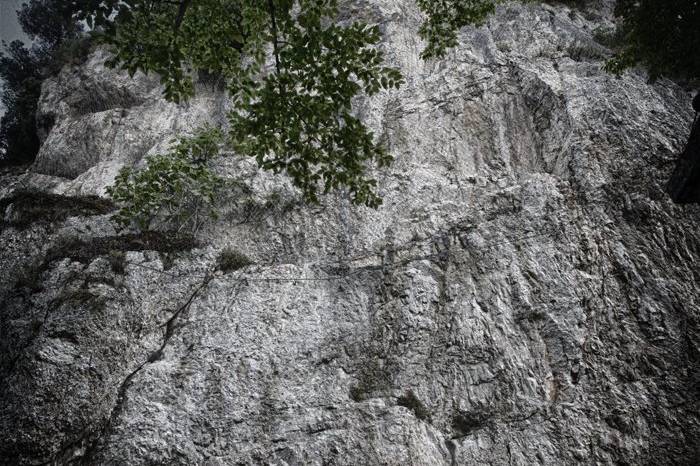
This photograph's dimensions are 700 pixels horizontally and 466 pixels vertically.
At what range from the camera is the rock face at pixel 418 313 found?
9.14 m

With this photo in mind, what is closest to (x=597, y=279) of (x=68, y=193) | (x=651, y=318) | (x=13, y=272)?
(x=651, y=318)

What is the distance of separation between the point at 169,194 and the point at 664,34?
14.3 metres

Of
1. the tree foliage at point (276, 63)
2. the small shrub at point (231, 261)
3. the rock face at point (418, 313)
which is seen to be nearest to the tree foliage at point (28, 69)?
the rock face at point (418, 313)

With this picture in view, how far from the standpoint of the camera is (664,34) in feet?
Result: 37.0

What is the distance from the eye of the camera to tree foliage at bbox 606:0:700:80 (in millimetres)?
10891

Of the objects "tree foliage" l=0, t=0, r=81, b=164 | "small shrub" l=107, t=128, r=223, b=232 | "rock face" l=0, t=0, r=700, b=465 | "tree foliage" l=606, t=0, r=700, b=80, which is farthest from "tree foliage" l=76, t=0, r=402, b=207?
"tree foliage" l=0, t=0, r=81, b=164

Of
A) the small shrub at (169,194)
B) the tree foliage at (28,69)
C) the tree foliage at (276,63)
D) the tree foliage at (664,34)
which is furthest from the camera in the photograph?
the tree foliage at (28,69)

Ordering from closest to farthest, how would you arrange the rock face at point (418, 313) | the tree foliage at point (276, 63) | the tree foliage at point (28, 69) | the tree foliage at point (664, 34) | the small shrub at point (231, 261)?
the tree foliage at point (276, 63)
the rock face at point (418, 313)
the tree foliage at point (664, 34)
the small shrub at point (231, 261)
the tree foliage at point (28, 69)

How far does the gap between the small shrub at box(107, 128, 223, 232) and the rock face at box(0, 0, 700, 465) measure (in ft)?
2.36

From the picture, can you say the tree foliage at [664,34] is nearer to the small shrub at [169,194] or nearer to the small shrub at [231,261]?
the small shrub at [231,261]

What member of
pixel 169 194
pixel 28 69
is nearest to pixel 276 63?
pixel 169 194

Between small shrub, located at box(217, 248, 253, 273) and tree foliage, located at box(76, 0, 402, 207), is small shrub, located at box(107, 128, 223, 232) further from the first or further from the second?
tree foliage, located at box(76, 0, 402, 207)

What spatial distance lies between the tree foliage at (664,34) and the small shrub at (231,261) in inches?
455

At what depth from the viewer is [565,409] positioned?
30.4 ft
